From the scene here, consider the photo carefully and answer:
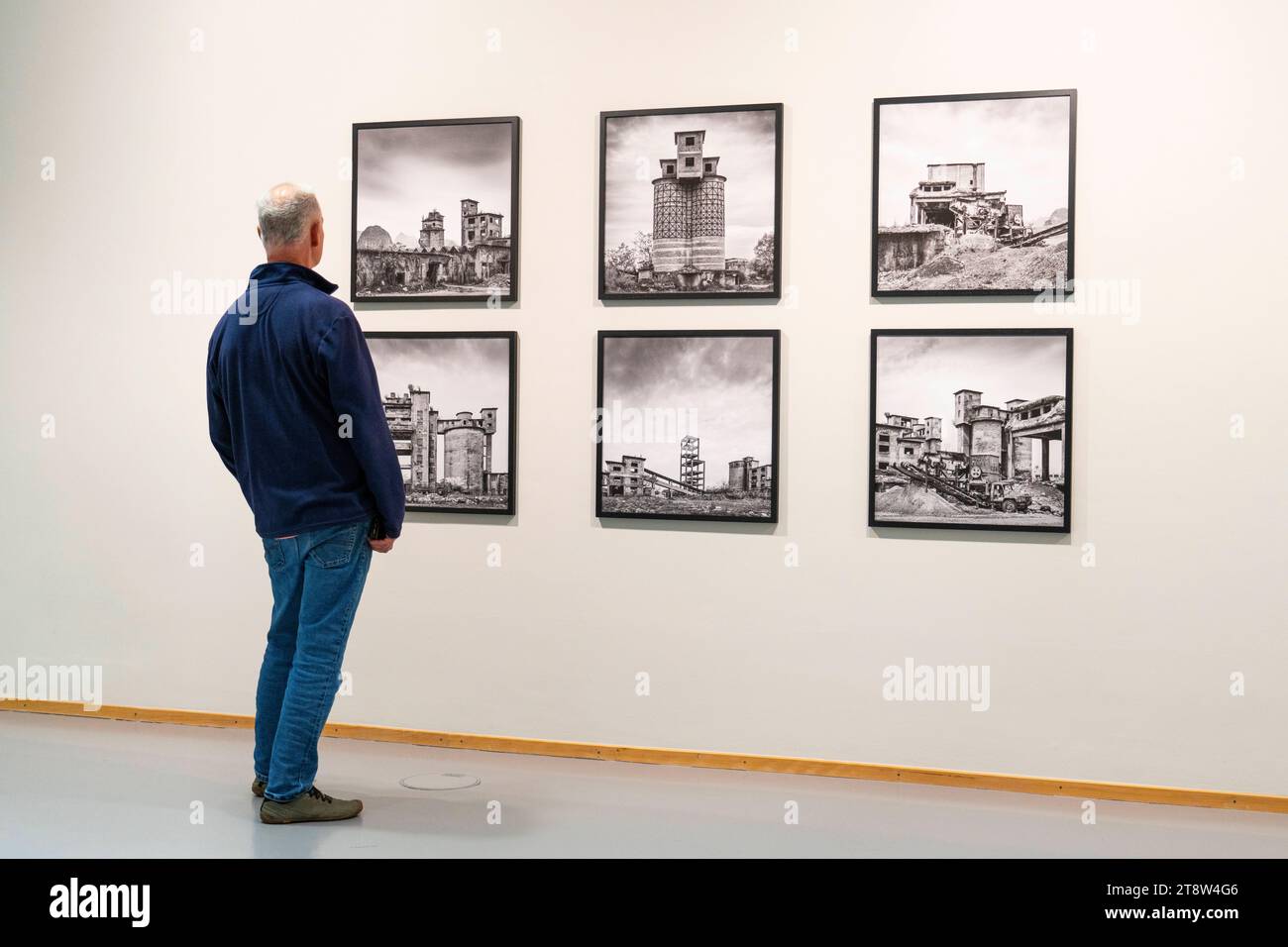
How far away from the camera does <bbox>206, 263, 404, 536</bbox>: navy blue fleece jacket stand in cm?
317

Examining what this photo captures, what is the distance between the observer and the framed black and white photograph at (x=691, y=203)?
4.08m

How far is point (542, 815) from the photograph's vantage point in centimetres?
348

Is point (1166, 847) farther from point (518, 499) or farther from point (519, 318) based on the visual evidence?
point (519, 318)

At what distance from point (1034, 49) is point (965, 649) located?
1.96m

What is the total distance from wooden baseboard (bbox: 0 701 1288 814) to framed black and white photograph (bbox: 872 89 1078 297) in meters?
1.58

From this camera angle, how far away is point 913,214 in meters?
3.96

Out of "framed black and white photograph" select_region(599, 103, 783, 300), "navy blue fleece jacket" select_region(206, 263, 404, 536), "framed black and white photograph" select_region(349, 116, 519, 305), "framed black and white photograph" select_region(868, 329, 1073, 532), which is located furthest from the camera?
"framed black and white photograph" select_region(349, 116, 519, 305)

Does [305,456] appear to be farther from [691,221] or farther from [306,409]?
[691,221]

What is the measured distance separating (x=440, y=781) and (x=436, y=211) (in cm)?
201

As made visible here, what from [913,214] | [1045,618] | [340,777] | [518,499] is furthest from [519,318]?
[1045,618]

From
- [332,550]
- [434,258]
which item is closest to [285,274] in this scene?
[332,550]

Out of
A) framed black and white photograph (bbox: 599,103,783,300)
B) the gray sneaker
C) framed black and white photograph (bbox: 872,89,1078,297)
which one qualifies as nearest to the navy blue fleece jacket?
the gray sneaker

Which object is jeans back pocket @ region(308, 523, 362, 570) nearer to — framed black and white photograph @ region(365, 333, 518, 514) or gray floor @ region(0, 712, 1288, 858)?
gray floor @ region(0, 712, 1288, 858)

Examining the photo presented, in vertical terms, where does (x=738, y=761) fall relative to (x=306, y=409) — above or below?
below
